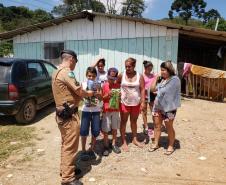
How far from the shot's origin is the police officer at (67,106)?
3.75m

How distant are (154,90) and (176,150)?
1177mm

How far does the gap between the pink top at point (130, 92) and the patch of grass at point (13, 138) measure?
218 centimetres

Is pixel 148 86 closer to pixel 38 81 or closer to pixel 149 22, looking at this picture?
pixel 38 81

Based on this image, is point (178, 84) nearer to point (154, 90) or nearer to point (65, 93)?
point (154, 90)

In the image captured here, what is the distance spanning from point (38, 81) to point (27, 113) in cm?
94

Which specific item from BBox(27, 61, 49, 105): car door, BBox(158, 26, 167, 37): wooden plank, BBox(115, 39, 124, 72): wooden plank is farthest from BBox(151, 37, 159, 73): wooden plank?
BBox(27, 61, 49, 105): car door

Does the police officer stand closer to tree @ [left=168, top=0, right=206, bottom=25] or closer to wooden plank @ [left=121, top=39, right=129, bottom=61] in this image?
wooden plank @ [left=121, top=39, right=129, bottom=61]

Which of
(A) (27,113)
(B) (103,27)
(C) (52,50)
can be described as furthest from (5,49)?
(A) (27,113)

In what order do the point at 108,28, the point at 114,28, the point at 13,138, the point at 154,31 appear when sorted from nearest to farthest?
the point at 13,138
the point at 154,31
the point at 114,28
the point at 108,28

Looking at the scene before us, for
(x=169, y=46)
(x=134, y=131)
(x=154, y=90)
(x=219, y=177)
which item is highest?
(x=169, y=46)

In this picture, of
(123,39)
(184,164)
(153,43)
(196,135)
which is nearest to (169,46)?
(153,43)

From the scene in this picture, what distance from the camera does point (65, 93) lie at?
3797 mm

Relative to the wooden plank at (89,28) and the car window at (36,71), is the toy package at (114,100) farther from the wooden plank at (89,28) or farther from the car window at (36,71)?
the wooden plank at (89,28)

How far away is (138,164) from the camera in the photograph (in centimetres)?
468
